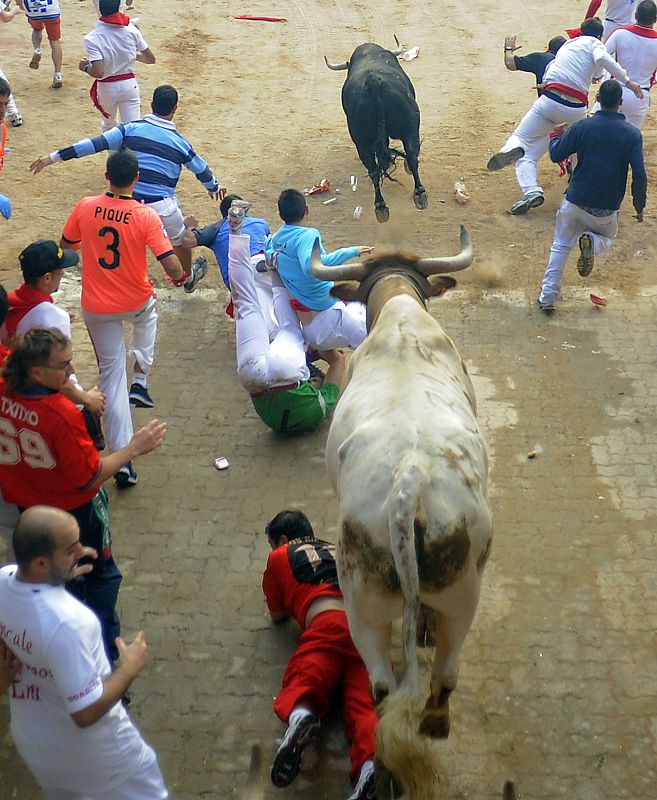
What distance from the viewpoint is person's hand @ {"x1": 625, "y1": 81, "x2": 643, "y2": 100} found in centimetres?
967

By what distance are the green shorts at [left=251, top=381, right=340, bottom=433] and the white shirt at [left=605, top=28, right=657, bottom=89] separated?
6079mm

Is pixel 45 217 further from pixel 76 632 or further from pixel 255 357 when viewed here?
pixel 76 632

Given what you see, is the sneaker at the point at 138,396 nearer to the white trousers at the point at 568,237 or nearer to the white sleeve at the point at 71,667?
the white trousers at the point at 568,237

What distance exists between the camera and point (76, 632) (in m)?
3.17

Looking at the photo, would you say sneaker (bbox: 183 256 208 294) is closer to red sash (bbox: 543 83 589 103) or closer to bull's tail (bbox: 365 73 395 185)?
bull's tail (bbox: 365 73 395 185)

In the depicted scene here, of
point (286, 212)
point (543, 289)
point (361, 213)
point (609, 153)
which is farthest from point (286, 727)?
point (361, 213)

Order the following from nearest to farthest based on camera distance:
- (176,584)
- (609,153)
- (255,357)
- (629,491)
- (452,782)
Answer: (452,782) → (176,584) → (629,491) → (255,357) → (609,153)

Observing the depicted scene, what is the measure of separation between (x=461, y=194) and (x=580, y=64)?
1.81 m

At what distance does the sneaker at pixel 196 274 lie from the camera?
341 inches

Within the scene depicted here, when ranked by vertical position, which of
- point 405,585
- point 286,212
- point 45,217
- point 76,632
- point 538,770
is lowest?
point 45,217

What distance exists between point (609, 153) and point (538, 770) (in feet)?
17.7

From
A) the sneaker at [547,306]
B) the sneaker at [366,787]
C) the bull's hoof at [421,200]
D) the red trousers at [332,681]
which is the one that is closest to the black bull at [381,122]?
the bull's hoof at [421,200]

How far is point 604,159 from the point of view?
791 cm

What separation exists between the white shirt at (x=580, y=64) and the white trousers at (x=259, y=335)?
15.0 feet
